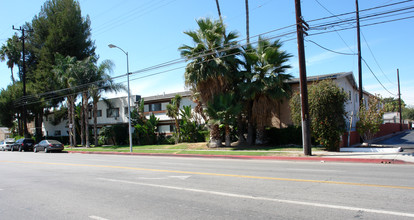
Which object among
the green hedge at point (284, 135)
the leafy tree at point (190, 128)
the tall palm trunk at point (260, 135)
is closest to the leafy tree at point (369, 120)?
the green hedge at point (284, 135)

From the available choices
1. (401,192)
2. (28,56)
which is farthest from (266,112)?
(28,56)

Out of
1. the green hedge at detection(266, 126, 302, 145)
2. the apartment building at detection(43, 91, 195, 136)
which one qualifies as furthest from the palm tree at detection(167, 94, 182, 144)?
the green hedge at detection(266, 126, 302, 145)

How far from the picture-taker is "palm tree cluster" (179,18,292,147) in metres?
21.4

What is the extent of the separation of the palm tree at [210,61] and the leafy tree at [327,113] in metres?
6.78

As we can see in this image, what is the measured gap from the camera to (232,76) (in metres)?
22.5

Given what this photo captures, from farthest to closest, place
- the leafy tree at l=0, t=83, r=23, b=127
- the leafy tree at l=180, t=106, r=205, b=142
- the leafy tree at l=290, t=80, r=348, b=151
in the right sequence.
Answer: the leafy tree at l=0, t=83, r=23, b=127 < the leafy tree at l=180, t=106, r=205, b=142 < the leafy tree at l=290, t=80, r=348, b=151

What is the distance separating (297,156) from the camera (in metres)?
16.1

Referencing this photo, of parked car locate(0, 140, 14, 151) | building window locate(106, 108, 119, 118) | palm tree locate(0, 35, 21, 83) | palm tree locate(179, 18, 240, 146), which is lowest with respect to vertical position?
parked car locate(0, 140, 14, 151)

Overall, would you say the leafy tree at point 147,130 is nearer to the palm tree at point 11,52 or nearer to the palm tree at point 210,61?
the palm tree at point 210,61

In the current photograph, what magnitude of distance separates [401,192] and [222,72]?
15844mm

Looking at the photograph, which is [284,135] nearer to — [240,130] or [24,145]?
[240,130]

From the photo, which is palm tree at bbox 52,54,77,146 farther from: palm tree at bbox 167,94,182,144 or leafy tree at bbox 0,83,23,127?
leafy tree at bbox 0,83,23,127

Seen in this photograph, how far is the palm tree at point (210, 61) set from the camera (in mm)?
21562

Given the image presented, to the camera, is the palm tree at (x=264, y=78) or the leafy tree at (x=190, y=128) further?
the leafy tree at (x=190, y=128)
